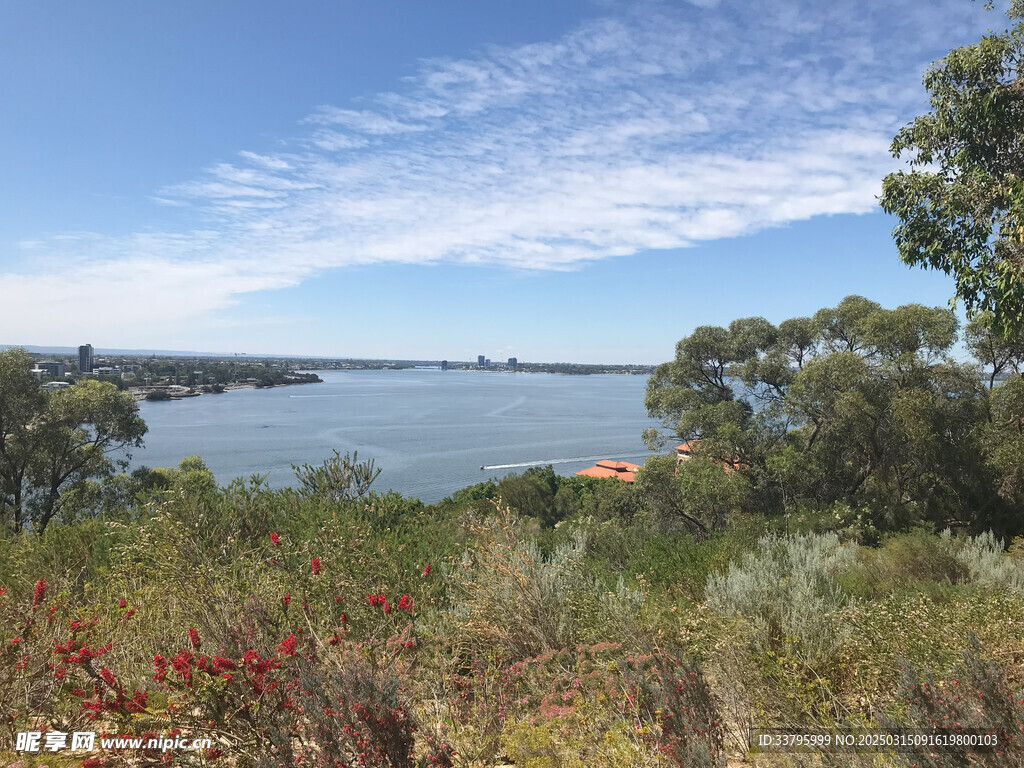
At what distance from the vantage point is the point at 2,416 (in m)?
17.6

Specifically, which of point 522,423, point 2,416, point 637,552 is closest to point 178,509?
point 637,552

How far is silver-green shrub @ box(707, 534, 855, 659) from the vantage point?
324 centimetres

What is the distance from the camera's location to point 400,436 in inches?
2717

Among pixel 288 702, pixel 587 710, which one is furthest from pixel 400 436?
pixel 288 702

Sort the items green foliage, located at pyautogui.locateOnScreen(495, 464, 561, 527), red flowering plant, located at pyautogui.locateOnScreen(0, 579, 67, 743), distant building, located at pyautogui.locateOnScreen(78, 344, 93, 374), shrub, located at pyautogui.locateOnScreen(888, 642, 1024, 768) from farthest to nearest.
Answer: distant building, located at pyautogui.locateOnScreen(78, 344, 93, 374), green foliage, located at pyautogui.locateOnScreen(495, 464, 561, 527), red flowering plant, located at pyautogui.locateOnScreen(0, 579, 67, 743), shrub, located at pyautogui.locateOnScreen(888, 642, 1024, 768)

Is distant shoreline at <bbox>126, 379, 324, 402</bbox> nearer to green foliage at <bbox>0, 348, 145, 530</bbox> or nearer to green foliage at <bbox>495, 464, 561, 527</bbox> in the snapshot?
green foliage at <bbox>0, 348, 145, 530</bbox>

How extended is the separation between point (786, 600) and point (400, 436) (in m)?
67.2

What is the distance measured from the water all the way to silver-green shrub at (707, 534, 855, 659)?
29815mm

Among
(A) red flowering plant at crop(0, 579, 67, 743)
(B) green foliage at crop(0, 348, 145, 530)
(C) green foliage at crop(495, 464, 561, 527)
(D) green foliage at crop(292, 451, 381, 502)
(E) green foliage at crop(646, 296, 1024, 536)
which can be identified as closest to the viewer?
(A) red flowering plant at crop(0, 579, 67, 743)

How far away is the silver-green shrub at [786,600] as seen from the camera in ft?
10.6

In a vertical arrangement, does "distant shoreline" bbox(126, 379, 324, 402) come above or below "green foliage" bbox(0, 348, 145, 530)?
below

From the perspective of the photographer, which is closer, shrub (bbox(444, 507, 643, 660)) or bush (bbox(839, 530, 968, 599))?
shrub (bbox(444, 507, 643, 660))

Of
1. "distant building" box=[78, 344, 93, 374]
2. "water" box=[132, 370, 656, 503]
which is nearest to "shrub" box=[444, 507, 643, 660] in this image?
"water" box=[132, 370, 656, 503]

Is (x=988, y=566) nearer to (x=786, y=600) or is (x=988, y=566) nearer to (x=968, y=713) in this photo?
(x=786, y=600)
